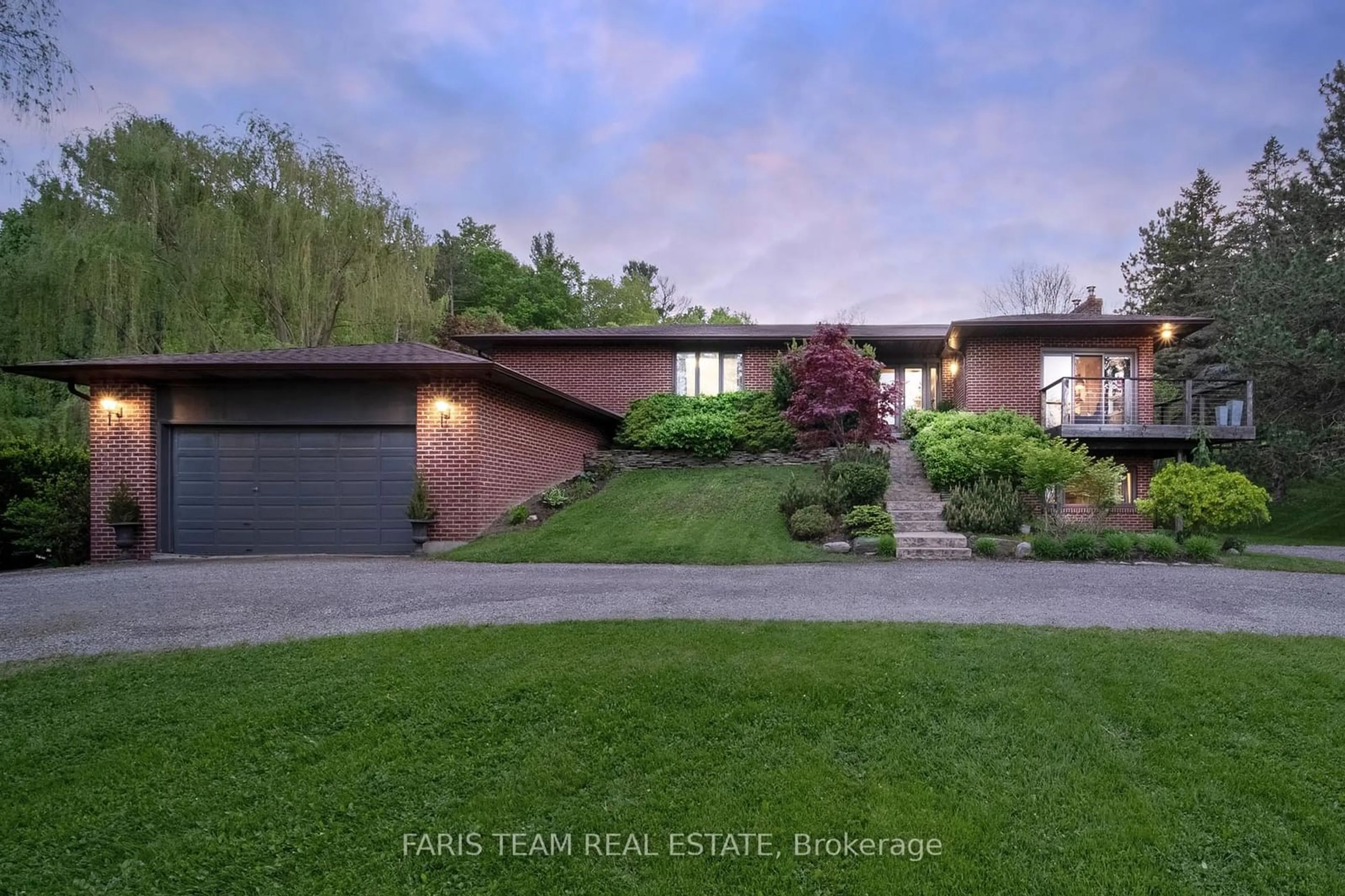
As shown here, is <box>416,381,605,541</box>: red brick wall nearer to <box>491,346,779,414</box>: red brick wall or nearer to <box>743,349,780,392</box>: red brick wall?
<box>491,346,779,414</box>: red brick wall

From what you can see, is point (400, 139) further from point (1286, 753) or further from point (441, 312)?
point (1286, 753)

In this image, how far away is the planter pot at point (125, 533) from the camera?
1041 cm

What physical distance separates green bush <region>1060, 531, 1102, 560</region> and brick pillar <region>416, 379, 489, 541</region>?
886 cm

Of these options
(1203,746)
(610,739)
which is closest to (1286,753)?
(1203,746)

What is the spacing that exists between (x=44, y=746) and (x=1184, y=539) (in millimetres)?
12616

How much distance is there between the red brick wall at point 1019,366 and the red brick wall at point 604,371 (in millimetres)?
7477

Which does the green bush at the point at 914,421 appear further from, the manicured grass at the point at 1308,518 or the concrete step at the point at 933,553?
the manicured grass at the point at 1308,518

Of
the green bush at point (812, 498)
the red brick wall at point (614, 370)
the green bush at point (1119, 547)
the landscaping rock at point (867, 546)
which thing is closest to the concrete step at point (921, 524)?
the green bush at point (812, 498)

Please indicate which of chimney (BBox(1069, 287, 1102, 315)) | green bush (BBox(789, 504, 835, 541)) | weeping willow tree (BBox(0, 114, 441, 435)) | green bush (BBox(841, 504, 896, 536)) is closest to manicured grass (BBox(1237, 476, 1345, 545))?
chimney (BBox(1069, 287, 1102, 315))

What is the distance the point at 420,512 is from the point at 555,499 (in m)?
2.65

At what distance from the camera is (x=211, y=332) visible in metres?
14.2

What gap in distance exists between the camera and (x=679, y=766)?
125 inches

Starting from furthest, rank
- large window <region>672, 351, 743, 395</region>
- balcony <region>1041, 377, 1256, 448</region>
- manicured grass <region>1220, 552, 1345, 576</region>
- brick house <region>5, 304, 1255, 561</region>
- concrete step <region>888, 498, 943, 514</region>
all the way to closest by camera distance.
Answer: large window <region>672, 351, 743, 395</region>, balcony <region>1041, 377, 1256, 448</region>, concrete step <region>888, 498, 943, 514</region>, brick house <region>5, 304, 1255, 561</region>, manicured grass <region>1220, 552, 1345, 576</region>

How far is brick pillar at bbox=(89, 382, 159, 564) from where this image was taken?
10.6 metres
